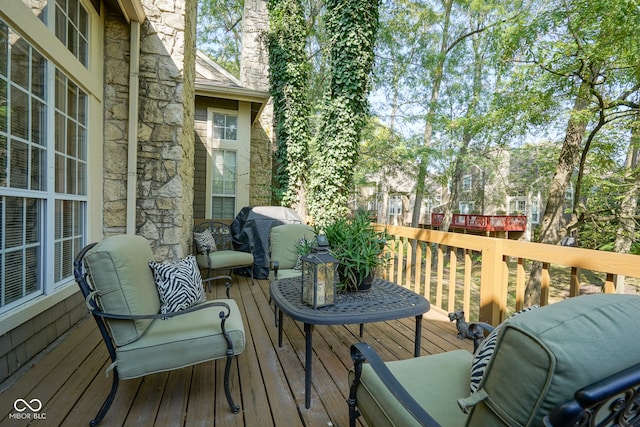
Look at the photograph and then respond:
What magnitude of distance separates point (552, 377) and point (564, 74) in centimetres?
615

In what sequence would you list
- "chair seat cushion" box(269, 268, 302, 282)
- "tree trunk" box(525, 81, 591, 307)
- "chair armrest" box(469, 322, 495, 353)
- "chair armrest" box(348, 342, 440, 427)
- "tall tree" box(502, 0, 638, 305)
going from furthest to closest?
1. "tree trunk" box(525, 81, 591, 307)
2. "tall tree" box(502, 0, 638, 305)
3. "chair seat cushion" box(269, 268, 302, 282)
4. "chair armrest" box(469, 322, 495, 353)
5. "chair armrest" box(348, 342, 440, 427)

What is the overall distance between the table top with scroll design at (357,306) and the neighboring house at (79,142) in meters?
1.84

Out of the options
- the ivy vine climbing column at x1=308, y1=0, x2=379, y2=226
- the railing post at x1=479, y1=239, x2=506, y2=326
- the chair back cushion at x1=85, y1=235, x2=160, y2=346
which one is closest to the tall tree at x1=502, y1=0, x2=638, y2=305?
the ivy vine climbing column at x1=308, y1=0, x2=379, y2=226

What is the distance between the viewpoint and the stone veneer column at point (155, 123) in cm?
374

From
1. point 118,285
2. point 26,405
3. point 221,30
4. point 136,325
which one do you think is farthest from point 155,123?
point 221,30

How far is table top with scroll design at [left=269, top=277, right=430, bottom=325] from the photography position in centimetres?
188

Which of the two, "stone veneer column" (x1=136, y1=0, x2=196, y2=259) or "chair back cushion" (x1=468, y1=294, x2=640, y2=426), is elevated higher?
"stone veneer column" (x1=136, y1=0, x2=196, y2=259)

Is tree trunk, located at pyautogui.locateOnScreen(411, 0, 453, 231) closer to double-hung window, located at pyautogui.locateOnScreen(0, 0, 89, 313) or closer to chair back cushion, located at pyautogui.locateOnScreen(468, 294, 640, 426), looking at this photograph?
double-hung window, located at pyautogui.locateOnScreen(0, 0, 89, 313)

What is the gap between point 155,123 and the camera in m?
3.97

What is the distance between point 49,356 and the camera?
93.9 inches

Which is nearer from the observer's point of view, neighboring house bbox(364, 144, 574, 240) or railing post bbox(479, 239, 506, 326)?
railing post bbox(479, 239, 506, 326)

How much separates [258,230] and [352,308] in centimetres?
353

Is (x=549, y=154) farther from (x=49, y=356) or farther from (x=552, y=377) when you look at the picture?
(x=49, y=356)

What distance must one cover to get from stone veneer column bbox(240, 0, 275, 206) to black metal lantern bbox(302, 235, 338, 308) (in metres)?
5.99
